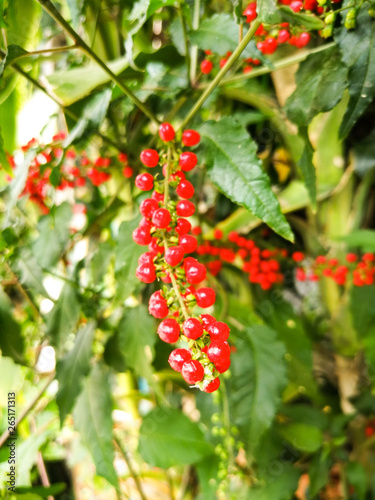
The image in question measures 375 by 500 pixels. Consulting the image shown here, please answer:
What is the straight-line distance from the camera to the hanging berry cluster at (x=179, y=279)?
22 centimetres

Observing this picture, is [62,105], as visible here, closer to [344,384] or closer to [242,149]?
[242,149]

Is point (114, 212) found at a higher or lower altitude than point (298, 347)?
higher

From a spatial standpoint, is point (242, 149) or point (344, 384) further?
point (344, 384)

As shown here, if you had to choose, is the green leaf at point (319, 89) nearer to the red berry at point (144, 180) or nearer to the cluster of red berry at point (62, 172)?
the red berry at point (144, 180)

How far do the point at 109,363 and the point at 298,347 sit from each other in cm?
33

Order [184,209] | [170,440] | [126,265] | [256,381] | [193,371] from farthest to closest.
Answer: [170,440] < [256,381] < [126,265] < [184,209] < [193,371]

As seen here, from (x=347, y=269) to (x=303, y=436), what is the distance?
0.98 feet

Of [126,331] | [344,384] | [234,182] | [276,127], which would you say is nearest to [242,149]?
[234,182]

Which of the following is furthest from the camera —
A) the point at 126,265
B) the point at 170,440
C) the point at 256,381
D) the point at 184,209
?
the point at 170,440

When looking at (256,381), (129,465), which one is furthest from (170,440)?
(256,381)

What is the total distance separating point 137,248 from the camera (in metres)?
0.42

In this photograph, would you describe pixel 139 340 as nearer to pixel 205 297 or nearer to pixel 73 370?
pixel 73 370

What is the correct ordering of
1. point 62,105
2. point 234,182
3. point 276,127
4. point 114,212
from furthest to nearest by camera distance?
point 276,127
point 114,212
point 62,105
point 234,182

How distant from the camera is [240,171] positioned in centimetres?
33
